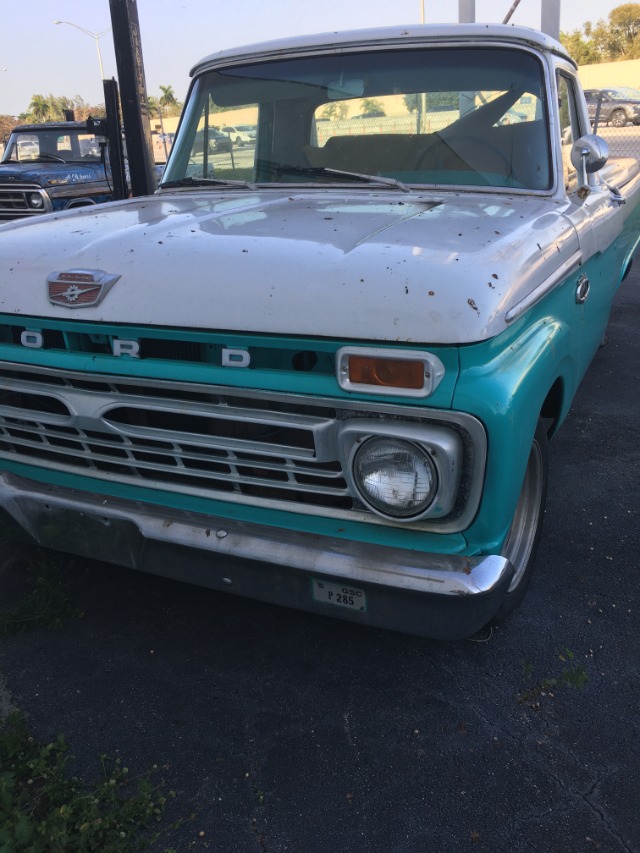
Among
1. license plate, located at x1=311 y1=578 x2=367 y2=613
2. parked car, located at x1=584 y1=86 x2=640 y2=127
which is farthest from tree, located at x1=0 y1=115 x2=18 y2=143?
license plate, located at x1=311 y1=578 x2=367 y2=613

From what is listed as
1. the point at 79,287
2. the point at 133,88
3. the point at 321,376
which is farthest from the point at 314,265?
the point at 133,88

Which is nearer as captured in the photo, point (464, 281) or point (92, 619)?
point (464, 281)

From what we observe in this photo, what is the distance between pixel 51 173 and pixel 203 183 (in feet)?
23.5

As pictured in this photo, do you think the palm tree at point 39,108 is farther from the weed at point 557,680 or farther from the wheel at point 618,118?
the weed at point 557,680

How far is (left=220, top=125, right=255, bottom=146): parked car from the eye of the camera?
339 centimetres

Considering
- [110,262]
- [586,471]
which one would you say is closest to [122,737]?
[110,262]

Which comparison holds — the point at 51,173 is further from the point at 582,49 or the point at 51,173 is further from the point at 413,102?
the point at 582,49

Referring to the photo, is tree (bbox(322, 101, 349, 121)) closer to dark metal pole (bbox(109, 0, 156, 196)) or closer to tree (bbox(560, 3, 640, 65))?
dark metal pole (bbox(109, 0, 156, 196))

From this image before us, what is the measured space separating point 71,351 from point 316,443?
84 centimetres

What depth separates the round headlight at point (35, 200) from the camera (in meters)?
9.19

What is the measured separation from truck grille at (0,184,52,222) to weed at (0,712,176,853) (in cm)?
840

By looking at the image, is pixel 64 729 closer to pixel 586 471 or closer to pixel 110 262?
pixel 110 262

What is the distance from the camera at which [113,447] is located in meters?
2.17

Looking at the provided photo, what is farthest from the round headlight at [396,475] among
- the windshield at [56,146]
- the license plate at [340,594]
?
the windshield at [56,146]
